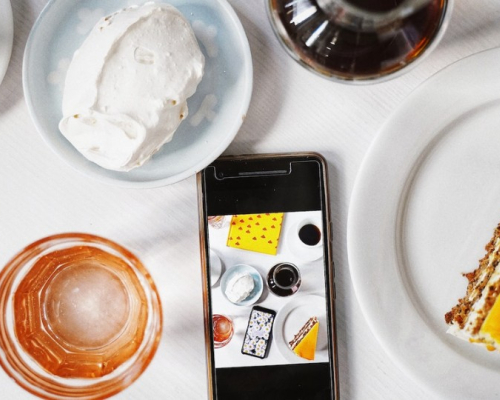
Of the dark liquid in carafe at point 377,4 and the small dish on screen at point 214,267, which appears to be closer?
the dark liquid in carafe at point 377,4

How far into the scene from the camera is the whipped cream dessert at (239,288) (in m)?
0.61

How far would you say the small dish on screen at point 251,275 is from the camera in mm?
609

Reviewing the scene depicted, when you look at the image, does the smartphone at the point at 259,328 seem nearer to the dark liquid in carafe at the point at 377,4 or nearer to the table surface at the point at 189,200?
the table surface at the point at 189,200

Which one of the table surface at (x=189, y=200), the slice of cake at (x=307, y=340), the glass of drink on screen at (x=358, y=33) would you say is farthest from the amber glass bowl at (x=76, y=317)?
the glass of drink on screen at (x=358, y=33)

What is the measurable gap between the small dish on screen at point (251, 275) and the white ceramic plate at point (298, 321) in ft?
0.10

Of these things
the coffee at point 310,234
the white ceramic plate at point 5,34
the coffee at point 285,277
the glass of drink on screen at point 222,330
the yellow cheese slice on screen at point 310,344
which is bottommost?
the yellow cheese slice on screen at point 310,344

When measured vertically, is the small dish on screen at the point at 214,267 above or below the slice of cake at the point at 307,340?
above

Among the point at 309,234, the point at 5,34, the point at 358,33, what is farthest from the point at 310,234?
the point at 5,34

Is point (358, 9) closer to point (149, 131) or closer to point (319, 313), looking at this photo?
point (149, 131)

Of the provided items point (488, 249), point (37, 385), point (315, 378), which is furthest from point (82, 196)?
point (488, 249)

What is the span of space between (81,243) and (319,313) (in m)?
0.25

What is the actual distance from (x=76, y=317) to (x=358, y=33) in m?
0.38

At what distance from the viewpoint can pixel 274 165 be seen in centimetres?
61

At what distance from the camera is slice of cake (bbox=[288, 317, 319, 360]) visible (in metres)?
0.61
